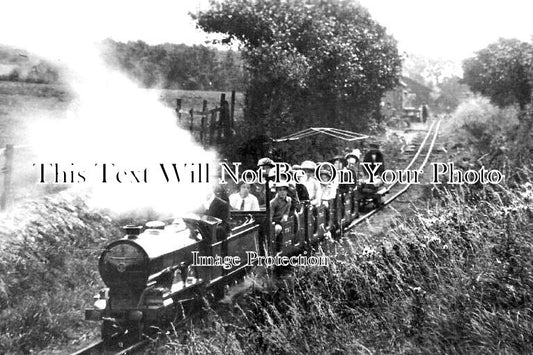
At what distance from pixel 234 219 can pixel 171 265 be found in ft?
7.82

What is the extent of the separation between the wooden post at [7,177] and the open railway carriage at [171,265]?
9.48ft

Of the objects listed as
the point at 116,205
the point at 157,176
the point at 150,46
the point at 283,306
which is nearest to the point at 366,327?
the point at 283,306

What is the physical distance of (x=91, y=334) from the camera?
857cm

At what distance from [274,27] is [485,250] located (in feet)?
40.5

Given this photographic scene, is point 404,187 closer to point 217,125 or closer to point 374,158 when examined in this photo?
point 374,158

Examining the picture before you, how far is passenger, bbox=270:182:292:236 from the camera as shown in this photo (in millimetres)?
10570

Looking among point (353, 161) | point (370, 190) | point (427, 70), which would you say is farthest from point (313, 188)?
point (427, 70)

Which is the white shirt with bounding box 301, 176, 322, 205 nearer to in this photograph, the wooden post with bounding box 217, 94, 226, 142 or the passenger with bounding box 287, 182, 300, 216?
the passenger with bounding box 287, 182, 300, 216

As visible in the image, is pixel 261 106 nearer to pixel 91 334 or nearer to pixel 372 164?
pixel 372 164

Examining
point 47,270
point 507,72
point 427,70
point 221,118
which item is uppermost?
point 427,70

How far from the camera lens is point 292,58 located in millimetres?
17781

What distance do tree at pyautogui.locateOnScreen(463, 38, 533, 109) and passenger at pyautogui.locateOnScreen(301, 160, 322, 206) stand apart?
12386 millimetres

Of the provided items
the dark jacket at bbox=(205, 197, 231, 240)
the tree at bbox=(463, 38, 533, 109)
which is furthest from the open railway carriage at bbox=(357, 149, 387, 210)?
the dark jacket at bbox=(205, 197, 231, 240)

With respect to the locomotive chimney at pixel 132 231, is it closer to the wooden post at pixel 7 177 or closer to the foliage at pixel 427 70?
the wooden post at pixel 7 177
